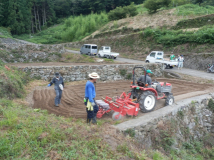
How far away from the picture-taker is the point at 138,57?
2328cm

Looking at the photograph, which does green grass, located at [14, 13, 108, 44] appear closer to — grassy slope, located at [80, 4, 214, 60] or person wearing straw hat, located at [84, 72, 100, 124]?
grassy slope, located at [80, 4, 214, 60]

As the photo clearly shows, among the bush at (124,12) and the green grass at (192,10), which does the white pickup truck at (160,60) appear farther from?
the bush at (124,12)

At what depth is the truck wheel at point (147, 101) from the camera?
637 centimetres

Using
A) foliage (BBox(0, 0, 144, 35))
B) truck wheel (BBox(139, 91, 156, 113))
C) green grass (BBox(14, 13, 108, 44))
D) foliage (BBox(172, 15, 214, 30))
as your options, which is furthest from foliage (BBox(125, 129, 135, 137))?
foliage (BBox(0, 0, 144, 35))

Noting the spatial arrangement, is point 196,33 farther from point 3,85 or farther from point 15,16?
point 15,16

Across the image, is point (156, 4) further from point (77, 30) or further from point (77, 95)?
point (77, 95)

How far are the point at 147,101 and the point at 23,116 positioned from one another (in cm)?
451

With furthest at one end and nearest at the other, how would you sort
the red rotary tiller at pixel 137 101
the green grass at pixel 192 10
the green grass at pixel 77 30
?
the green grass at pixel 77 30
the green grass at pixel 192 10
the red rotary tiller at pixel 137 101

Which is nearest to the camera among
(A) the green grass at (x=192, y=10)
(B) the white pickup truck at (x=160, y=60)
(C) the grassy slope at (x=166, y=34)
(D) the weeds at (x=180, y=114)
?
(D) the weeds at (x=180, y=114)

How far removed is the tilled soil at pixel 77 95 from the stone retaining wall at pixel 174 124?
810mm

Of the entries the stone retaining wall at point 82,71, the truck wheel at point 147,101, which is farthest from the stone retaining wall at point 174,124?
the stone retaining wall at point 82,71

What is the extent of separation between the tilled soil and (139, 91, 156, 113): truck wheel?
0.74 metres

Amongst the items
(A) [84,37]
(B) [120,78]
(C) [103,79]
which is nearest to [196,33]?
(B) [120,78]

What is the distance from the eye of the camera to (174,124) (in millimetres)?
6488
